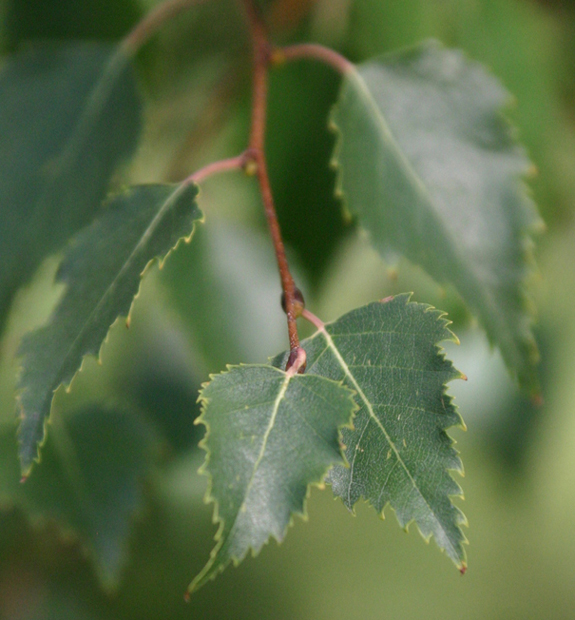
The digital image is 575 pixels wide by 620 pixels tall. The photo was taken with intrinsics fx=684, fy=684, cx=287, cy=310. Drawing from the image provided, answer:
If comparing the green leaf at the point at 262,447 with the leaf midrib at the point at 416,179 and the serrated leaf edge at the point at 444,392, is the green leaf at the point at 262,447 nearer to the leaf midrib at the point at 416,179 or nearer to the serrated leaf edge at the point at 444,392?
the serrated leaf edge at the point at 444,392

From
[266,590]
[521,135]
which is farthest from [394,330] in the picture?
[266,590]

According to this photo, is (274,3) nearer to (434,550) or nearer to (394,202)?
(394,202)

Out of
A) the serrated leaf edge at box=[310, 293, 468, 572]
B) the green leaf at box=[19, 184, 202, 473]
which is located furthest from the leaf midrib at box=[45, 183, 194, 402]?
the serrated leaf edge at box=[310, 293, 468, 572]

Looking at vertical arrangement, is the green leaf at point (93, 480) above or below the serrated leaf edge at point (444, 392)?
below

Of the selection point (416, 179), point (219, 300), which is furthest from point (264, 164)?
point (219, 300)

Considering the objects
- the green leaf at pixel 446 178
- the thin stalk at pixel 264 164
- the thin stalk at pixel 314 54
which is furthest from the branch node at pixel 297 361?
the thin stalk at pixel 314 54
